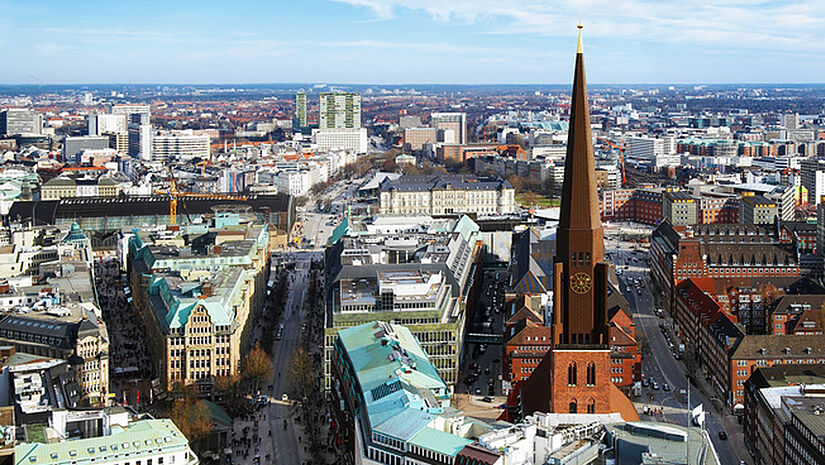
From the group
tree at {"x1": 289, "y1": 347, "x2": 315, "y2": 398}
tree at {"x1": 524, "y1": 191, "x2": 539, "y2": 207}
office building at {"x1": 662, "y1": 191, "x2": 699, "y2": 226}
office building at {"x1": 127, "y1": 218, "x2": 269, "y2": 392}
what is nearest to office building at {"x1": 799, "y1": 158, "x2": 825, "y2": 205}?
office building at {"x1": 662, "y1": 191, "x2": 699, "y2": 226}

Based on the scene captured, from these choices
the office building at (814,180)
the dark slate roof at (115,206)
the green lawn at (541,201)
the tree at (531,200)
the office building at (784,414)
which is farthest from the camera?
the tree at (531,200)

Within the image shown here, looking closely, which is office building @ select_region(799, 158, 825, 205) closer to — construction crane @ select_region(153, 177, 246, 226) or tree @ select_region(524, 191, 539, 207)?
tree @ select_region(524, 191, 539, 207)

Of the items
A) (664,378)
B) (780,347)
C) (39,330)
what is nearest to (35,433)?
(39,330)

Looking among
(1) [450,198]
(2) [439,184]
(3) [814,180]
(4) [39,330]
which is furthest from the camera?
(3) [814,180]

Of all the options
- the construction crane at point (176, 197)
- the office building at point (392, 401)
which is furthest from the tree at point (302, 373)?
the construction crane at point (176, 197)

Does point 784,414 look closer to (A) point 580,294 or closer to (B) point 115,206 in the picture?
(A) point 580,294

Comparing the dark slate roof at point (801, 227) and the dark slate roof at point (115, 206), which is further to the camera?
the dark slate roof at point (115, 206)

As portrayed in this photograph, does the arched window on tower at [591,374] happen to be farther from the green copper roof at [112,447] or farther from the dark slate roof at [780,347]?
the dark slate roof at [780,347]
